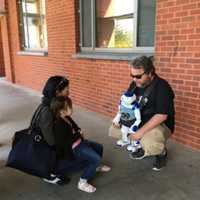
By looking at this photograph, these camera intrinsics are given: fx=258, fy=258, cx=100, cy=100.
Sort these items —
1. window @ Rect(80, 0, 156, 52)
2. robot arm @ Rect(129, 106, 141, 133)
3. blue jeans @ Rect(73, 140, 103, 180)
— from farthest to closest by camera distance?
window @ Rect(80, 0, 156, 52) → robot arm @ Rect(129, 106, 141, 133) → blue jeans @ Rect(73, 140, 103, 180)

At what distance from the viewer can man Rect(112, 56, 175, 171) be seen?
2295mm

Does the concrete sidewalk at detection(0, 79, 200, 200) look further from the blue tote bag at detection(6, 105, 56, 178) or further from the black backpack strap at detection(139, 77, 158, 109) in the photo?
the black backpack strap at detection(139, 77, 158, 109)

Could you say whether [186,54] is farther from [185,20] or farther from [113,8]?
[113,8]

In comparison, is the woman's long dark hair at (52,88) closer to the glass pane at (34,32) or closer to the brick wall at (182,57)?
the brick wall at (182,57)

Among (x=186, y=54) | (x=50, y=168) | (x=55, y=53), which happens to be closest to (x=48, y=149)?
(x=50, y=168)

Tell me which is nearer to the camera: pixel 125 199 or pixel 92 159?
pixel 125 199

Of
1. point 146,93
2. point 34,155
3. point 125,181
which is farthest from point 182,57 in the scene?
point 34,155

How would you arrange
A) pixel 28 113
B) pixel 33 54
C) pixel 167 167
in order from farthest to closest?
1. pixel 33 54
2. pixel 28 113
3. pixel 167 167

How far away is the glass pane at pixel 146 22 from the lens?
130 inches

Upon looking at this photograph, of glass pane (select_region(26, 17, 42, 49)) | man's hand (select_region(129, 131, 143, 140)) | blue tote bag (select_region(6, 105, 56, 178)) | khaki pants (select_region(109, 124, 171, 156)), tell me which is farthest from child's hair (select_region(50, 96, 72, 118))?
glass pane (select_region(26, 17, 42, 49))

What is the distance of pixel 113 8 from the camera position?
412 centimetres

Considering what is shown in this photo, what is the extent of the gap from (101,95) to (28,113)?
140cm

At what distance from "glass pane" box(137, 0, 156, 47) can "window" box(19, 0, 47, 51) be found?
3195 mm

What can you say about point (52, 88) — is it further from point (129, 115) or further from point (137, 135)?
point (137, 135)
